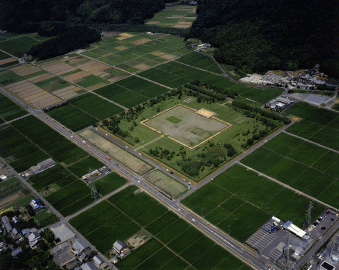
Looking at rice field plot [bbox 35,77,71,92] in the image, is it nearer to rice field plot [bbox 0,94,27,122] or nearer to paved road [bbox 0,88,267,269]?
rice field plot [bbox 0,94,27,122]

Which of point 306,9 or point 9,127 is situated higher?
point 306,9

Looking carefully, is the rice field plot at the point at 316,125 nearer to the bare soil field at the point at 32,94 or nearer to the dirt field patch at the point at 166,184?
the dirt field patch at the point at 166,184

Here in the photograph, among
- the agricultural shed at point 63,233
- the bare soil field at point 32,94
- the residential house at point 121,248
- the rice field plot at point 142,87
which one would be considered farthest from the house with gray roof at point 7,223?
the rice field plot at point 142,87

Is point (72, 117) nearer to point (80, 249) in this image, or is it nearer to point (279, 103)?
point (80, 249)

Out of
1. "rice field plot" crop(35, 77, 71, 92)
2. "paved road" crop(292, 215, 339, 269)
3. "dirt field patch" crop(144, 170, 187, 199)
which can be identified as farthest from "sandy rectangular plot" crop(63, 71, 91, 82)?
"paved road" crop(292, 215, 339, 269)

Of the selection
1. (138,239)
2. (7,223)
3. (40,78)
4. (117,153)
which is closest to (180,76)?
(117,153)

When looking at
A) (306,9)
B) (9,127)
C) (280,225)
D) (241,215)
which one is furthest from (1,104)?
(306,9)

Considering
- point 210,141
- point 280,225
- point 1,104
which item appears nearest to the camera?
point 280,225

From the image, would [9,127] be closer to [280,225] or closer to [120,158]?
[120,158]

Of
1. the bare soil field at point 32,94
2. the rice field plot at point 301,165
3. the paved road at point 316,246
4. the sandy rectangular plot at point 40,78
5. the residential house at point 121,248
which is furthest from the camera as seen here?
the sandy rectangular plot at point 40,78
